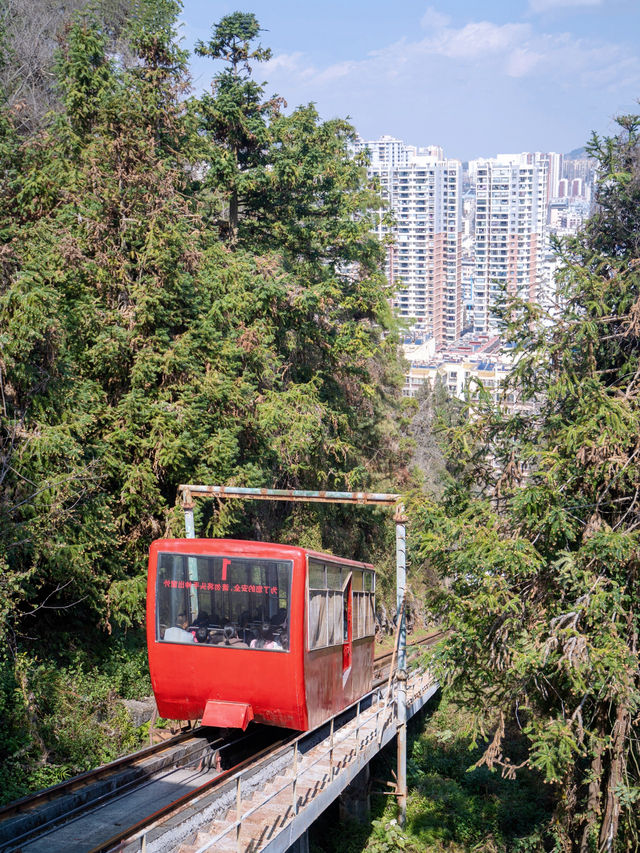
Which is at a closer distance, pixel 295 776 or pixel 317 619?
pixel 295 776

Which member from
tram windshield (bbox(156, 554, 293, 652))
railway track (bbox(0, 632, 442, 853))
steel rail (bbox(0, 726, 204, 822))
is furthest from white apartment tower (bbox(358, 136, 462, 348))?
tram windshield (bbox(156, 554, 293, 652))

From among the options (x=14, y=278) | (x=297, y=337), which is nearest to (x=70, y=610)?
(x=14, y=278)

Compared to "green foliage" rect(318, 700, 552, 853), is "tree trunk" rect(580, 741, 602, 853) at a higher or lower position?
higher

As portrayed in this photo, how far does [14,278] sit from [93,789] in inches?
362

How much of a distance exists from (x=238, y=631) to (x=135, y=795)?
2.61 metres

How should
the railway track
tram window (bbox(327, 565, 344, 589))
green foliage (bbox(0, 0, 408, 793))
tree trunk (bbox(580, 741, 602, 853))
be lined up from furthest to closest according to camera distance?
1. green foliage (bbox(0, 0, 408, 793))
2. tram window (bbox(327, 565, 344, 589))
3. tree trunk (bbox(580, 741, 602, 853))
4. the railway track

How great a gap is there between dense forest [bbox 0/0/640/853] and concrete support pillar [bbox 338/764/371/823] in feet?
5.68

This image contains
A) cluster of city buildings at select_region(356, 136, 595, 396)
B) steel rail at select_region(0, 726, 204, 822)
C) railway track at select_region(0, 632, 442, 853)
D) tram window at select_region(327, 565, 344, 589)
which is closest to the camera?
railway track at select_region(0, 632, 442, 853)

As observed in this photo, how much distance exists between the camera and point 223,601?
487 inches

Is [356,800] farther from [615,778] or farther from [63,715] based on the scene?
[615,778]

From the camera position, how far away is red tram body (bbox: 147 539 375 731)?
11992mm

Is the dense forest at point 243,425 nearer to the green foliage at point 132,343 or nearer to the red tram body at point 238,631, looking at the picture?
the green foliage at point 132,343

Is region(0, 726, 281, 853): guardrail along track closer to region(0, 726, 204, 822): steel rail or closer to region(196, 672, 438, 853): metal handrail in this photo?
region(0, 726, 204, 822): steel rail

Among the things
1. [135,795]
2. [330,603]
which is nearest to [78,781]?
[135,795]
